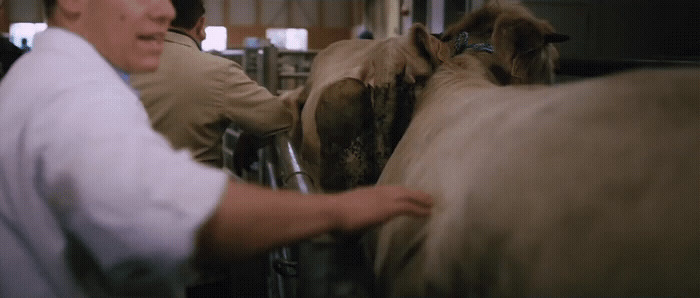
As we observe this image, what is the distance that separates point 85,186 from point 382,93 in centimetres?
125

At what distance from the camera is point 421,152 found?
4.47 ft

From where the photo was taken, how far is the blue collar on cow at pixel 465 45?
7.16ft

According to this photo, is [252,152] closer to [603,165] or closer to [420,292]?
[420,292]

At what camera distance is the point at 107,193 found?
0.66 m

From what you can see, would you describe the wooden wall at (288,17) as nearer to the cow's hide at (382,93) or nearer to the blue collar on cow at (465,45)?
the blue collar on cow at (465,45)

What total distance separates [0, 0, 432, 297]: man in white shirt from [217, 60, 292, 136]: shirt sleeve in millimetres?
1227

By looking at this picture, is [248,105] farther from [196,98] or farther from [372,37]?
[372,37]

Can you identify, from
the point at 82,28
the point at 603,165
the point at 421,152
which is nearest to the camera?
the point at 603,165

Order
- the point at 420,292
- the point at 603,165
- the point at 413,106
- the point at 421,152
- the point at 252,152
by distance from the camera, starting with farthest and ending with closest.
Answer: the point at 252,152
the point at 413,106
the point at 421,152
the point at 420,292
the point at 603,165

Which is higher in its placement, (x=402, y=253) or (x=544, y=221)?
(x=544, y=221)

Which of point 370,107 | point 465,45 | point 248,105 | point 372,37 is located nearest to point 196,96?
point 248,105

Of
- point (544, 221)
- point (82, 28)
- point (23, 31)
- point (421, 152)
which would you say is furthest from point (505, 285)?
point (23, 31)

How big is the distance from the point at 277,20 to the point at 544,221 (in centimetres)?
2197

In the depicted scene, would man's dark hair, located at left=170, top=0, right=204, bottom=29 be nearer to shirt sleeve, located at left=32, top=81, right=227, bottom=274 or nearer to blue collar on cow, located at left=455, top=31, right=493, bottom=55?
blue collar on cow, located at left=455, top=31, right=493, bottom=55
